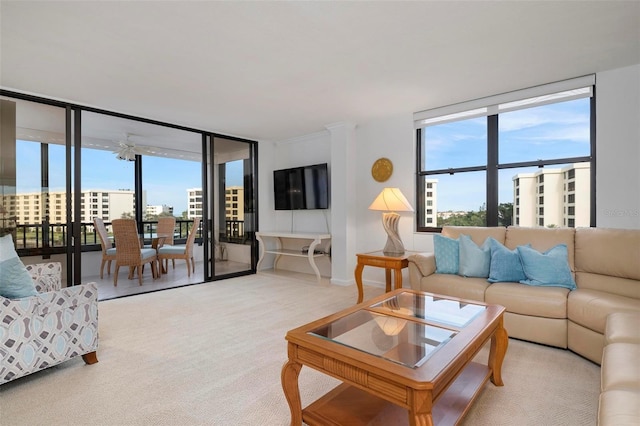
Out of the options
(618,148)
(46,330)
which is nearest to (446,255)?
(618,148)

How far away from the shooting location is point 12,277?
6.22ft


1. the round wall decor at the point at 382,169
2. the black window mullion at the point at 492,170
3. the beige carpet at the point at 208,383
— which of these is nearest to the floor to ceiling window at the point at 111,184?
the beige carpet at the point at 208,383

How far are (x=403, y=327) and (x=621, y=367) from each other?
916 millimetres

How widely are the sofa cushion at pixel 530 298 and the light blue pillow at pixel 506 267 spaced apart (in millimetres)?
83

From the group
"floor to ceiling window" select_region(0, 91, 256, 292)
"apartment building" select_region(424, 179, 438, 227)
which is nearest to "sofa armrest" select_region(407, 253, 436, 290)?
"apartment building" select_region(424, 179, 438, 227)

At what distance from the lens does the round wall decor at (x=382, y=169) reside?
4.31 meters

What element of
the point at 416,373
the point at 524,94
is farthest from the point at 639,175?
the point at 416,373

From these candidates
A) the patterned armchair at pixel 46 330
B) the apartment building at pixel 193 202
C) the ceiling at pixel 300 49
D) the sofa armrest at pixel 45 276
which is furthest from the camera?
the apartment building at pixel 193 202

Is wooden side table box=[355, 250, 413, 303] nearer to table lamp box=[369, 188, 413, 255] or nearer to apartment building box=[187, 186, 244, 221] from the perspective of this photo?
table lamp box=[369, 188, 413, 255]

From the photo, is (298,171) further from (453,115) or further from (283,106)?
(453,115)

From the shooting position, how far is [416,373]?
1183 millimetres

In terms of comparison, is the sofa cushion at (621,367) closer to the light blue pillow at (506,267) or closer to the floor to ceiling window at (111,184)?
the light blue pillow at (506,267)

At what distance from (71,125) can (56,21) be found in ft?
6.39

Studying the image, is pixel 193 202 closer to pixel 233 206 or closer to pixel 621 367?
pixel 233 206
